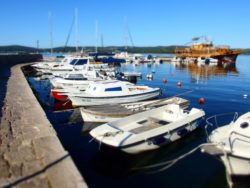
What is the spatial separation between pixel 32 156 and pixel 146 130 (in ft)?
17.9

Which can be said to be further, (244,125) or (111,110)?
(111,110)

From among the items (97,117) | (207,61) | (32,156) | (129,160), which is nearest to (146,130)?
(129,160)

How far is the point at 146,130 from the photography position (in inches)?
458

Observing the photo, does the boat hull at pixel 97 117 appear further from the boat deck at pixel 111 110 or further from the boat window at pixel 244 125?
the boat window at pixel 244 125

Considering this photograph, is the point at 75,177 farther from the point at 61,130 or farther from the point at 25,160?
the point at 61,130

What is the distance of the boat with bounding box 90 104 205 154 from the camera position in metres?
9.94

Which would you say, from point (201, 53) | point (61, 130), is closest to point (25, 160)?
point (61, 130)

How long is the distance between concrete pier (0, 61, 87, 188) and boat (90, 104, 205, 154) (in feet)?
7.00

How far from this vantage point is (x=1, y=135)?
941cm

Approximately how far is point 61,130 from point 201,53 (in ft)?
248

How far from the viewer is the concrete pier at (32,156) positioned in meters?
6.13

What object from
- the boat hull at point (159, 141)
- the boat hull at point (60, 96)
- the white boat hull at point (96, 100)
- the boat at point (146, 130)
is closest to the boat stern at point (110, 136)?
the boat at point (146, 130)

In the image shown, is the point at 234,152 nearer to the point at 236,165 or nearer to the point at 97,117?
the point at 236,165

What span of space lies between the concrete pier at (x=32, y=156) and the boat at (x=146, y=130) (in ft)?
7.00
